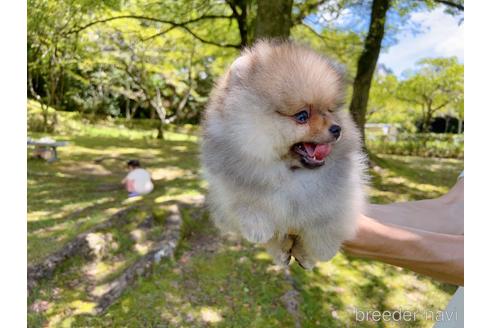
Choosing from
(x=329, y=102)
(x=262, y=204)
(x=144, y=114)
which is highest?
(x=144, y=114)

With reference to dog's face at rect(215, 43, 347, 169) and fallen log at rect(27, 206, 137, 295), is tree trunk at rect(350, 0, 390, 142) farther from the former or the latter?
dog's face at rect(215, 43, 347, 169)

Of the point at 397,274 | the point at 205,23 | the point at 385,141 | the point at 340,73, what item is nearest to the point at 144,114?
the point at 385,141

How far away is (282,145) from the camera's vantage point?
1349mm

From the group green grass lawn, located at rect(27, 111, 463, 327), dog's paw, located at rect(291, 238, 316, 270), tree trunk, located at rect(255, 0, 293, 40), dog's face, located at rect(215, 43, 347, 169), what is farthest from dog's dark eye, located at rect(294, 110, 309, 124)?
green grass lawn, located at rect(27, 111, 463, 327)

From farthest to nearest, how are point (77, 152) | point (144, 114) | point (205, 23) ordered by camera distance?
point (144, 114)
point (77, 152)
point (205, 23)

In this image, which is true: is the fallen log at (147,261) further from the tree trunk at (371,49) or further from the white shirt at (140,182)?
the tree trunk at (371,49)

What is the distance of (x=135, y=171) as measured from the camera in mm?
7512

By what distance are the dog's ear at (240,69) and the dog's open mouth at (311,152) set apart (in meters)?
0.30

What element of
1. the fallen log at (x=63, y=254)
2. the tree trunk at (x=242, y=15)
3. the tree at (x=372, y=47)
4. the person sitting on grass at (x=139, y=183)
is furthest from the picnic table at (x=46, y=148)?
the tree at (x=372, y=47)

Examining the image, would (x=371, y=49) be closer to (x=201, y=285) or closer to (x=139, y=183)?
(x=139, y=183)

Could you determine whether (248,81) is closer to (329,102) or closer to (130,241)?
(329,102)

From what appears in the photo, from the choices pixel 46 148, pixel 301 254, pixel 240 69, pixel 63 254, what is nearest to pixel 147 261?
pixel 63 254

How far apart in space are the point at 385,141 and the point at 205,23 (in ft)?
34.9

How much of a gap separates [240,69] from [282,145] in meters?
0.31
